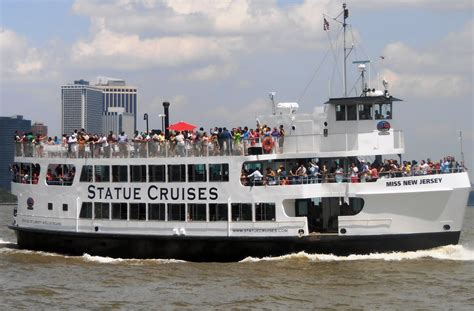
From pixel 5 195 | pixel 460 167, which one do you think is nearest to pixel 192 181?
pixel 460 167

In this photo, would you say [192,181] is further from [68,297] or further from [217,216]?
[68,297]

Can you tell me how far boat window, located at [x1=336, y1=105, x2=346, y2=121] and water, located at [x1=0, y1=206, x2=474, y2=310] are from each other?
5294 mm

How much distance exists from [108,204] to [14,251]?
5.22 m

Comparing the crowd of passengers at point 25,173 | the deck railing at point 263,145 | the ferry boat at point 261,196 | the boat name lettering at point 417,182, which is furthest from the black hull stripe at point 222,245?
the deck railing at point 263,145

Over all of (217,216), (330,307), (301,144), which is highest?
(301,144)

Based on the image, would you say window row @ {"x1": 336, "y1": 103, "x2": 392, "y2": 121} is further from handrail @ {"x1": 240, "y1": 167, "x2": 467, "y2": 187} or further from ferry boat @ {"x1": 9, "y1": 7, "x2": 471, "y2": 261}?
handrail @ {"x1": 240, "y1": 167, "x2": 467, "y2": 187}

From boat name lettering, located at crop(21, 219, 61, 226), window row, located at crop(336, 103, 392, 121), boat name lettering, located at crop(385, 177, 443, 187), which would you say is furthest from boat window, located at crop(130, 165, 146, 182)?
boat name lettering, located at crop(385, 177, 443, 187)

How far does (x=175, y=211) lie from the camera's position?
32.2 m

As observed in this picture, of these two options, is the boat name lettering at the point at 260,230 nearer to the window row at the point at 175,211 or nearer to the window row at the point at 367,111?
the window row at the point at 175,211

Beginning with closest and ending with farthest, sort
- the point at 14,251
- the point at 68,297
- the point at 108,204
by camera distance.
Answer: the point at 68,297 < the point at 108,204 < the point at 14,251

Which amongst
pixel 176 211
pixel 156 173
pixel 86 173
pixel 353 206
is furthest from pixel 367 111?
pixel 86 173

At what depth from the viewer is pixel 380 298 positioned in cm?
2520

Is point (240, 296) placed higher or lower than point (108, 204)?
lower

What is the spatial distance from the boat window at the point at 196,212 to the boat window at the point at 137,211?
1.82m
